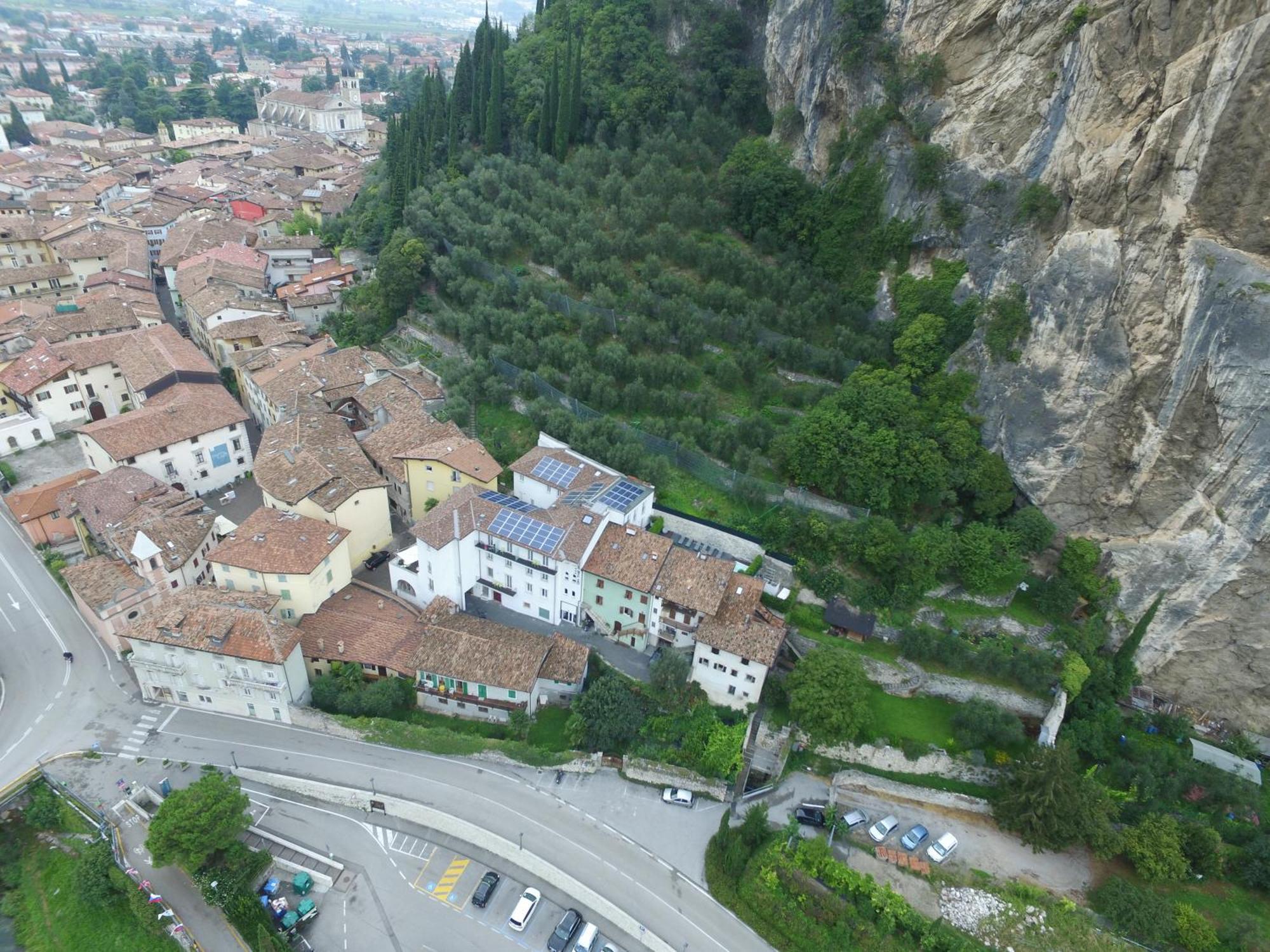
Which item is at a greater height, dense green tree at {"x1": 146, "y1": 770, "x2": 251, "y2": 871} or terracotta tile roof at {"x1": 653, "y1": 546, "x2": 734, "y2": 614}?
terracotta tile roof at {"x1": 653, "y1": 546, "x2": 734, "y2": 614}

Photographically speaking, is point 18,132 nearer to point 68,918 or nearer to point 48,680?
point 48,680

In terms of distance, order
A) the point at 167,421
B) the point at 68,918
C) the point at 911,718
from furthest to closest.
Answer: the point at 167,421 < the point at 911,718 < the point at 68,918

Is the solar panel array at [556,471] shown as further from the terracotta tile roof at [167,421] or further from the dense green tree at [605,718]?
the terracotta tile roof at [167,421]

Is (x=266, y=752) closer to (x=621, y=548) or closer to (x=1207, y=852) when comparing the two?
(x=621, y=548)

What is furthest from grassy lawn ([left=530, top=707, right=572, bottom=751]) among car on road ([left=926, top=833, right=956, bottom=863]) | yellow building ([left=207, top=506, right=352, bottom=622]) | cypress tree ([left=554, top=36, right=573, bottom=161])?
cypress tree ([left=554, top=36, right=573, bottom=161])

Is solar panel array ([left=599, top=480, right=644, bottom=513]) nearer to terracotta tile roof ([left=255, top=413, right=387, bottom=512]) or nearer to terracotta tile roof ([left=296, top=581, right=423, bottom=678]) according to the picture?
terracotta tile roof ([left=296, top=581, right=423, bottom=678])

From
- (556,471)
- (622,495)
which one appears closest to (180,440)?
(556,471)

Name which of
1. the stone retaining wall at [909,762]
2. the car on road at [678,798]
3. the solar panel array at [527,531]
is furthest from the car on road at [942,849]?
the solar panel array at [527,531]
